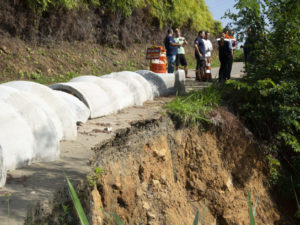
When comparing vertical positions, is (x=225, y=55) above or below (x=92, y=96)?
above

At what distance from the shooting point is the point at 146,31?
1744cm

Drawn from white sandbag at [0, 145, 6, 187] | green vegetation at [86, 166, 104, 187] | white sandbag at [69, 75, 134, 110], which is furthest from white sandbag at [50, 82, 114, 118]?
white sandbag at [0, 145, 6, 187]

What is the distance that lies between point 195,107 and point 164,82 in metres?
2.77

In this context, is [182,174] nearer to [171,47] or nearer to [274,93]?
[274,93]

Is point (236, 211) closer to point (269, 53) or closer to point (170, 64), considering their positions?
point (269, 53)

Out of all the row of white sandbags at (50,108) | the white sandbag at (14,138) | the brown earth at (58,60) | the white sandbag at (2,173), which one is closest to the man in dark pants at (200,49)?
the row of white sandbags at (50,108)

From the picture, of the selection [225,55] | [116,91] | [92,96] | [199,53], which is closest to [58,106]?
[92,96]

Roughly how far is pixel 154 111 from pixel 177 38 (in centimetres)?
484

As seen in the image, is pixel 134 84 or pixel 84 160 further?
pixel 134 84

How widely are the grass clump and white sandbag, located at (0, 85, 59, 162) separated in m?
2.41

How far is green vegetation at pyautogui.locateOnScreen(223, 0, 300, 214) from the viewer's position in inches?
251

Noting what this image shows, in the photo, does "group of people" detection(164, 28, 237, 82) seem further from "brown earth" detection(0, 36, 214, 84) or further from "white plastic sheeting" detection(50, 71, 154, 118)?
"brown earth" detection(0, 36, 214, 84)

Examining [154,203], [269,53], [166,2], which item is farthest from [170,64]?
[166,2]

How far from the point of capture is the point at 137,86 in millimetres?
7680
